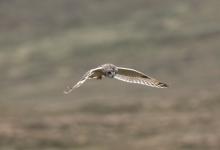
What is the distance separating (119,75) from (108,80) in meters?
87.4

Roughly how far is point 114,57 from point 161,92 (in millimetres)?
36147

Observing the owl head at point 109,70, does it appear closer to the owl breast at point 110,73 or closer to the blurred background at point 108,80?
the owl breast at point 110,73

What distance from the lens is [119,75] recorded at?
1327cm

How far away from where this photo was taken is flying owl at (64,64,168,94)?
12355mm

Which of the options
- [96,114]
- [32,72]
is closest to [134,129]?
[96,114]

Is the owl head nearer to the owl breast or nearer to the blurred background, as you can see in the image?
the owl breast

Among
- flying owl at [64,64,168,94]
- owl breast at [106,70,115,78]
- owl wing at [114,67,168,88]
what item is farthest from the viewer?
owl wing at [114,67,168,88]

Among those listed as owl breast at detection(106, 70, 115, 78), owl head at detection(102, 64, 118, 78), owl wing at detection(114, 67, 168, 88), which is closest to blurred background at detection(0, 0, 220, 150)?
owl wing at detection(114, 67, 168, 88)

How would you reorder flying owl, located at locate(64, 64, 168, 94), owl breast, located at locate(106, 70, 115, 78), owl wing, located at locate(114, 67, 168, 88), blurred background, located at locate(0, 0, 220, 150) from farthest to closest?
1. blurred background, located at locate(0, 0, 220, 150)
2. owl wing, located at locate(114, 67, 168, 88)
3. flying owl, located at locate(64, 64, 168, 94)
4. owl breast, located at locate(106, 70, 115, 78)

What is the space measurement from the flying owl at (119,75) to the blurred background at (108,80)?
32.2 m

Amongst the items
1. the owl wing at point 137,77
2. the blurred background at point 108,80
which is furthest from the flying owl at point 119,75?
the blurred background at point 108,80

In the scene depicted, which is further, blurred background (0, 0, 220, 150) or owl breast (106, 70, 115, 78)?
blurred background (0, 0, 220, 150)

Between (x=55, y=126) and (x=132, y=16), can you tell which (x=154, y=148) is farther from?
(x=132, y=16)

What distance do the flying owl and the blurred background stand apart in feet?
106
